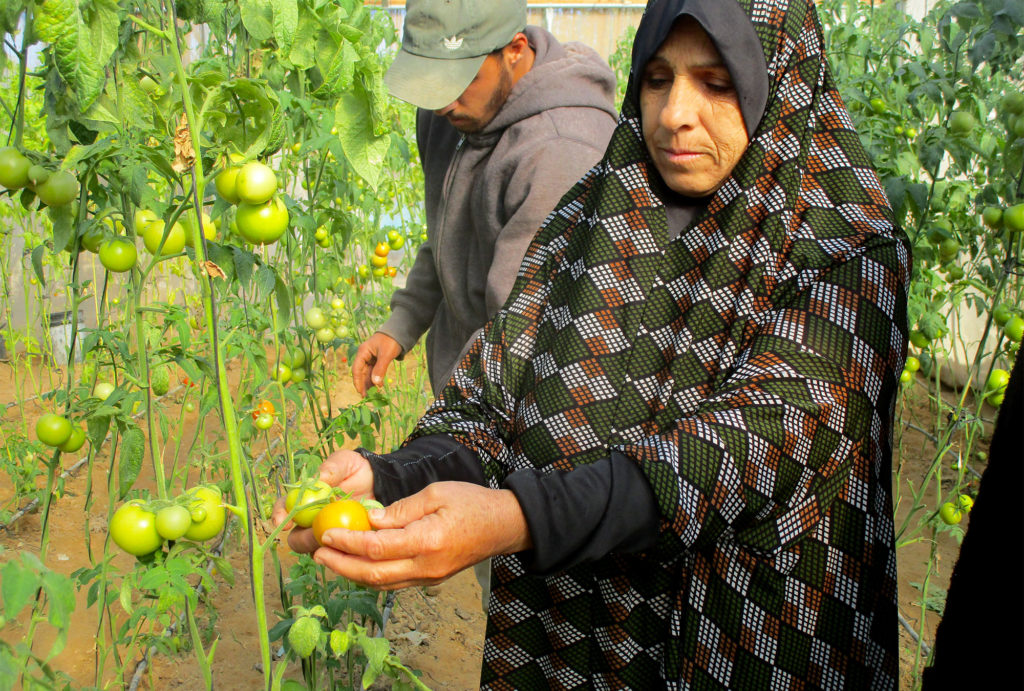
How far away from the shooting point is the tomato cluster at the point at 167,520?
1.04 m

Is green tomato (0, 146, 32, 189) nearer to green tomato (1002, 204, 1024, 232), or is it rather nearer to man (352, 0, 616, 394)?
man (352, 0, 616, 394)

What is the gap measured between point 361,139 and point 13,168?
56cm

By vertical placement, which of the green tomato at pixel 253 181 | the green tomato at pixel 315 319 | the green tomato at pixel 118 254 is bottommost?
the green tomato at pixel 315 319

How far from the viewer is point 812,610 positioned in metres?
1.24

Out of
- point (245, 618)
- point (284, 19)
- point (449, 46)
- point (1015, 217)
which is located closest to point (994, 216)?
point (1015, 217)

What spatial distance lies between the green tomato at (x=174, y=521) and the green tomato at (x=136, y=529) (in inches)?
0.8

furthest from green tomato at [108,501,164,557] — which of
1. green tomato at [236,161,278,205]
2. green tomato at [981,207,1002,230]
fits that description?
green tomato at [981,207,1002,230]

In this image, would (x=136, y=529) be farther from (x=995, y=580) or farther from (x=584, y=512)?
(x=995, y=580)

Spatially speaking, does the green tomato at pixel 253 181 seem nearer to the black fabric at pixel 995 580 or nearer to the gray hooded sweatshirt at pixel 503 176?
the black fabric at pixel 995 580

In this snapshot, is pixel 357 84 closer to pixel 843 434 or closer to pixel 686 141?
pixel 686 141

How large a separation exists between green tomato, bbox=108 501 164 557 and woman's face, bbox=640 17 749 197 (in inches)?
34.9

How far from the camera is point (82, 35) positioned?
1.01 meters

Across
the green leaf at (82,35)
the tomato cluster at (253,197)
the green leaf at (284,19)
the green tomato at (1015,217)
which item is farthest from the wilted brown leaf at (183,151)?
the green tomato at (1015,217)

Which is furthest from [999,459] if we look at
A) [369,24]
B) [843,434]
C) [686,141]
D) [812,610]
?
[369,24]
